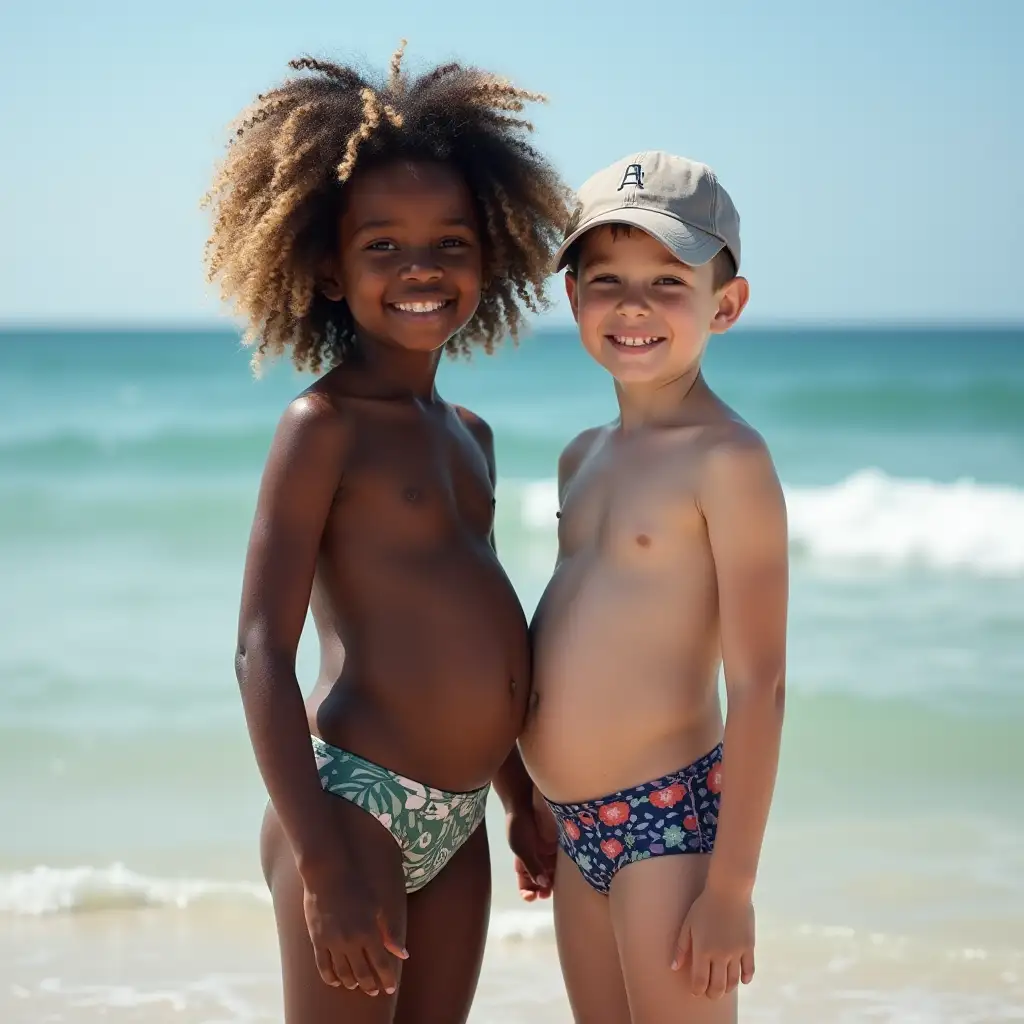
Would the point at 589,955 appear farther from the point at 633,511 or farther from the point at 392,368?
the point at 392,368

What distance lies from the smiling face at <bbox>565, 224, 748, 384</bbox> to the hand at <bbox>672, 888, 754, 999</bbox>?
0.85 metres

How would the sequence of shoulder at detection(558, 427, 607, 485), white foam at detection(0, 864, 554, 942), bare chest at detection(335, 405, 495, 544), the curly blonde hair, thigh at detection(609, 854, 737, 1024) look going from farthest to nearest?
white foam at detection(0, 864, 554, 942) → shoulder at detection(558, 427, 607, 485) → the curly blonde hair → bare chest at detection(335, 405, 495, 544) → thigh at detection(609, 854, 737, 1024)

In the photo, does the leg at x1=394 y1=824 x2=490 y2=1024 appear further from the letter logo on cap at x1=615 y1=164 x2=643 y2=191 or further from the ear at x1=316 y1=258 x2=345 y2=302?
the letter logo on cap at x1=615 y1=164 x2=643 y2=191

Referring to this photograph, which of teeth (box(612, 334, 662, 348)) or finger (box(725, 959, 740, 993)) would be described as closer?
finger (box(725, 959, 740, 993))

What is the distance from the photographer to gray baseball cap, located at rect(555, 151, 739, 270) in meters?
2.32

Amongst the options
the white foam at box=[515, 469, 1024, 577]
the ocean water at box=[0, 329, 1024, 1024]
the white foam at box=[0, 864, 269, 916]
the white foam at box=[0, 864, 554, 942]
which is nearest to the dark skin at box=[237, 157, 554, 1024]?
the ocean water at box=[0, 329, 1024, 1024]

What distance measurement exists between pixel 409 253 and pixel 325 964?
1.14 meters

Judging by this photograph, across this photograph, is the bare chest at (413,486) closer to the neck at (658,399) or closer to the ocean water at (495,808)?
the neck at (658,399)

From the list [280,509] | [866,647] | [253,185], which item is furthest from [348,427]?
[866,647]

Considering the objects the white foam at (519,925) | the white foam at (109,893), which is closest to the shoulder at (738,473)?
the white foam at (519,925)

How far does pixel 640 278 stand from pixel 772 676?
68 cm

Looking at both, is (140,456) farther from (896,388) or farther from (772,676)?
(772,676)

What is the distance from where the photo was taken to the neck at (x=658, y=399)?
242cm

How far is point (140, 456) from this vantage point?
14305mm
